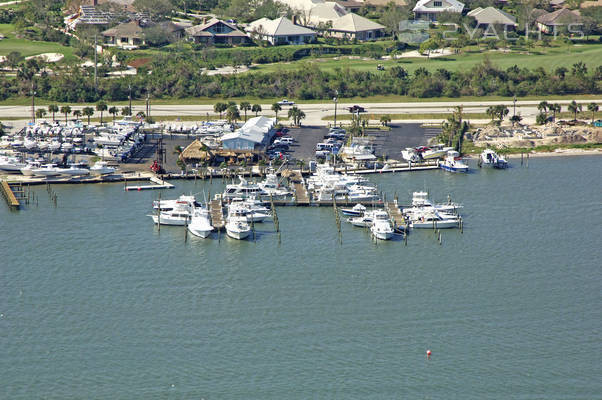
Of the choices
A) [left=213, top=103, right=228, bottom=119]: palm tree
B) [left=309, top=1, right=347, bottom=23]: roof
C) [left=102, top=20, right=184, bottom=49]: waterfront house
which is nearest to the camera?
[left=213, top=103, right=228, bottom=119]: palm tree

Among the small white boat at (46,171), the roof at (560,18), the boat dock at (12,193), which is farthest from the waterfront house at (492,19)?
the boat dock at (12,193)

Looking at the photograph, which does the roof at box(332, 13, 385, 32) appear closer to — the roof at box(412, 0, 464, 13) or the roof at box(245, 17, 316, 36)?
the roof at box(245, 17, 316, 36)

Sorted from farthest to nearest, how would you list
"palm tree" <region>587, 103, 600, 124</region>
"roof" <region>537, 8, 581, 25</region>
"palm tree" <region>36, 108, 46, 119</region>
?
1. "roof" <region>537, 8, 581, 25</region>
2. "palm tree" <region>587, 103, 600, 124</region>
3. "palm tree" <region>36, 108, 46, 119</region>

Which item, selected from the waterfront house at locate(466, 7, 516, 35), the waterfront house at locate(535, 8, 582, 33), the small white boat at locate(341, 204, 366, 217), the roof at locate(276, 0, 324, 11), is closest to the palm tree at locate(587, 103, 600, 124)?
the small white boat at locate(341, 204, 366, 217)

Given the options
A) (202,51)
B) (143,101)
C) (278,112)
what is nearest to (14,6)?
(202,51)

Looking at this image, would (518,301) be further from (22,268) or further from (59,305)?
(22,268)

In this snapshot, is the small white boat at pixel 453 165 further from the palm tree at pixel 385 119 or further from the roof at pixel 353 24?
the roof at pixel 353 24
